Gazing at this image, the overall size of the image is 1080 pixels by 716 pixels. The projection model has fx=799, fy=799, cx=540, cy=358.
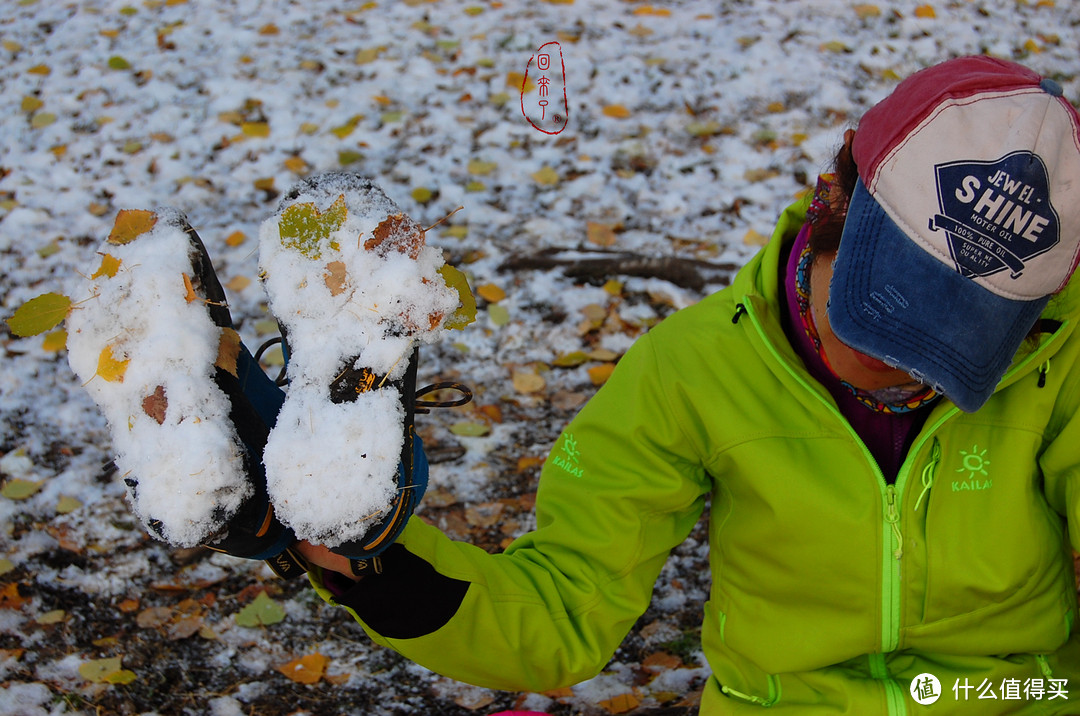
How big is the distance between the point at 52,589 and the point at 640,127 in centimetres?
252

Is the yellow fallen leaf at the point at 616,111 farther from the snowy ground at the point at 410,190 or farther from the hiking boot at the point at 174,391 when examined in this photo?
the hiking boot at the point at 174,391

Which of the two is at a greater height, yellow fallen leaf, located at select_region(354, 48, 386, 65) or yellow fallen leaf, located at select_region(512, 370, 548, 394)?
yellow fallen leaf, located at select_region(354, 48, 386, 65)

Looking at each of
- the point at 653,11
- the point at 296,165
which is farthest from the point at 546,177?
the point at 653,11

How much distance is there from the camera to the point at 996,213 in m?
0.98

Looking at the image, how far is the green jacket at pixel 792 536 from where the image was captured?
47.6 inches

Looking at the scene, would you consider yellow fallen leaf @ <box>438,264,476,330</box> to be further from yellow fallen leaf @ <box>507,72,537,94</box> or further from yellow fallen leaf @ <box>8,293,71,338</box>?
yellow fallen leaf @ <box>507,72,537,94</box>

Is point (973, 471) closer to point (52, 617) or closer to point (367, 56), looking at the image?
point (52, 617)

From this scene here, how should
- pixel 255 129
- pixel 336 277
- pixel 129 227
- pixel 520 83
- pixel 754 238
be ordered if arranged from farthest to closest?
pixel 520 83 < pixel 255 129 < pixel 754 238 < pixel 129 227 < pixel 336 277

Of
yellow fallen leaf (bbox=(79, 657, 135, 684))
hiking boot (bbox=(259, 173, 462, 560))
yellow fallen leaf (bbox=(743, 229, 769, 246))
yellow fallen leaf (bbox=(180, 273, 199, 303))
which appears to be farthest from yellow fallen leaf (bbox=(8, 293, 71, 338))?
yellow fallen leaf (bbox=(743, 229, 769, 246))

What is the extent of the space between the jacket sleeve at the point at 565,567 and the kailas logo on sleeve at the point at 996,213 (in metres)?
0.48

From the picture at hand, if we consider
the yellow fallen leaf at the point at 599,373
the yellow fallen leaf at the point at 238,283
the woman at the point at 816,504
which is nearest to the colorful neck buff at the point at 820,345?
the woman at the point at 816,504

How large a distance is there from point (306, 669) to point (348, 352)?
40.8 inches

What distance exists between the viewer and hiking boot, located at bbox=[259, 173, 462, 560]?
3.37 ft

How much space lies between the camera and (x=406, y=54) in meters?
3.62
